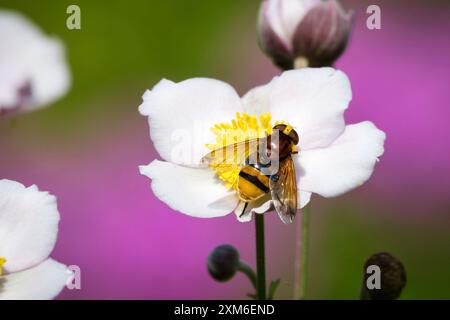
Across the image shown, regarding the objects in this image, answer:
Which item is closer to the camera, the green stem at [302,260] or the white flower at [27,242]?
the white flower at [27,242]

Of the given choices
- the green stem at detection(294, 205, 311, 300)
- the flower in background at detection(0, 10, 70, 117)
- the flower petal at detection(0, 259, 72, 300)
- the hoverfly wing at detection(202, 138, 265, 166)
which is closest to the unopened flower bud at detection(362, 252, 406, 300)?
the green stem at detection(294, 205, 311, 300)

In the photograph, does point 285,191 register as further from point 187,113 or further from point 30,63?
point 30,63

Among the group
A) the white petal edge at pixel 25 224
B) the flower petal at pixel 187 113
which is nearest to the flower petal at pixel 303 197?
the flower petal at pixel 187 113

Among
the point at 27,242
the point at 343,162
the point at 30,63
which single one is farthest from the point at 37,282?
the point at 30,63

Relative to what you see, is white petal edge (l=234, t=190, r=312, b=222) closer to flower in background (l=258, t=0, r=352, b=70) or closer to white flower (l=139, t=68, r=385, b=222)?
white flower (l=139, t=68, r=385, b=222)

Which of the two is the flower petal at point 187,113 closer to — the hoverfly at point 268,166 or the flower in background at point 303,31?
the hoverfly at point 268,166
